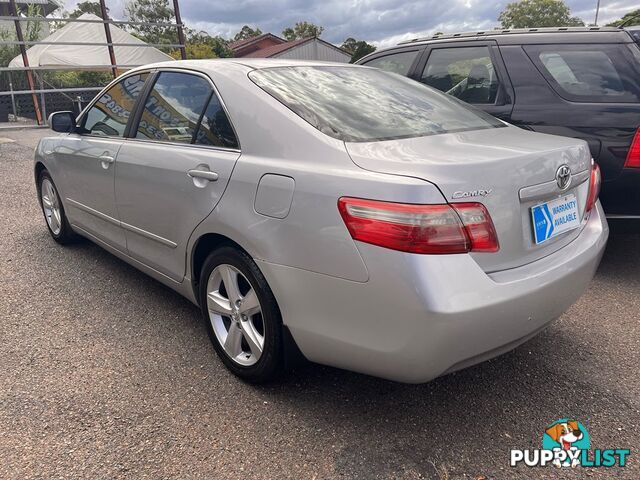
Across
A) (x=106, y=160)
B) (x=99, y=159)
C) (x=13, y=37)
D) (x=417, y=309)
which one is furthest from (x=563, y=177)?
(x=13, y=37)

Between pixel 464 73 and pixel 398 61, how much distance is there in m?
0.77

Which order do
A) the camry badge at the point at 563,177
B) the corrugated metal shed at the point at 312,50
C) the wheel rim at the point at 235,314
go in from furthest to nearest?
the corrugated metal shed at the point at 312,50 < the wheel rim at the point at 235,314 < the camry badge at the point at 563,177

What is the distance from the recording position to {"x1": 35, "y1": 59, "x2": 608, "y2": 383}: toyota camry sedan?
1881 mm

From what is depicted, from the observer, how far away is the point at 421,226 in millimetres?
1843

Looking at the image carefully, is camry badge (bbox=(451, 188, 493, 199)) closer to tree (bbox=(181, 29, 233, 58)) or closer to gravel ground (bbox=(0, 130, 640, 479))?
gravel ground (bbox=(0, 130, 640, 479))

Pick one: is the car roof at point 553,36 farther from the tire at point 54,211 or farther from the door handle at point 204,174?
the tire at point 54,211

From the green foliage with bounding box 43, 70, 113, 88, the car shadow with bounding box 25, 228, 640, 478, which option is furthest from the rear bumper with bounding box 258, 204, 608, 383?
the green foliage with bounding box 43, 70, 113, 88

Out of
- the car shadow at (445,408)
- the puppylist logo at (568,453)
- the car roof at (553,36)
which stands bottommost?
the puppylist logo at (568,453)

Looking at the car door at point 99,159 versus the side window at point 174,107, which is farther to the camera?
the car door at point 99,159

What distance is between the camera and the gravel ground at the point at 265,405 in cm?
207

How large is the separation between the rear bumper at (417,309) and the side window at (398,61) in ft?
10.2

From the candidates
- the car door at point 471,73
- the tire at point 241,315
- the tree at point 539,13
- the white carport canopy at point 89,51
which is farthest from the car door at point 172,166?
the tree at point 539,13

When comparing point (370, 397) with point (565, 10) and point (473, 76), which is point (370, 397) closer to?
point (473, 76)

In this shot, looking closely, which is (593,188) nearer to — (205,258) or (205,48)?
(205,258)
